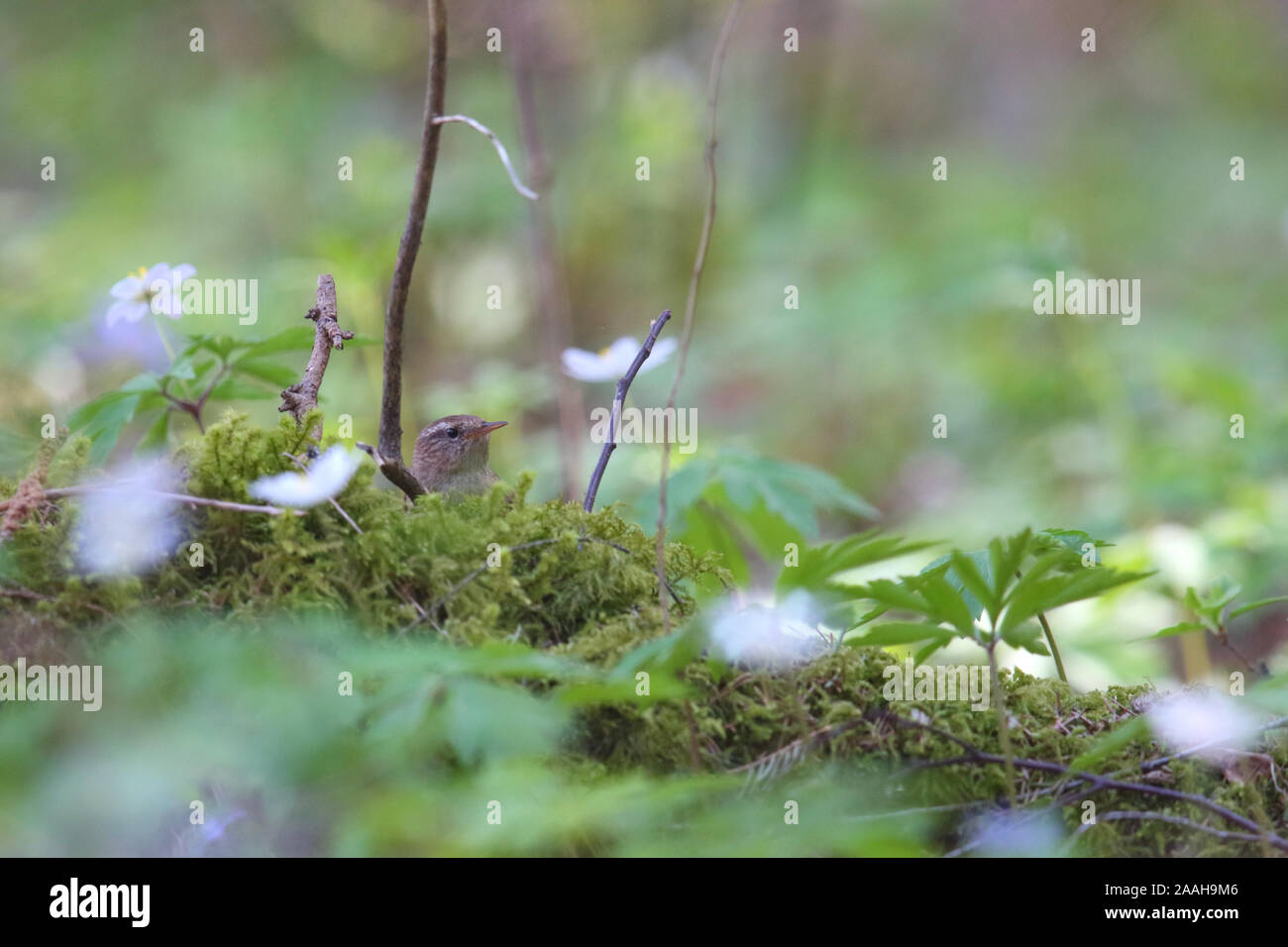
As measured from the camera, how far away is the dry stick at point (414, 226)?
242cm

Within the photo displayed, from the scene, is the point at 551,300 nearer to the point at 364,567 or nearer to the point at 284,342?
the point at 284,342

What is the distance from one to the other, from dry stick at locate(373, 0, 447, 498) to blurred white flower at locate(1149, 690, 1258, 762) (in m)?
1.66

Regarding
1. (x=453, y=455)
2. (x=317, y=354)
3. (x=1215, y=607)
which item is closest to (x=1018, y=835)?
(x=1215, y=607)

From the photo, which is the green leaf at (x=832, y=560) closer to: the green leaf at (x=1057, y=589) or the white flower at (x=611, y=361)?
the green leaf at (x=1057, y=589)

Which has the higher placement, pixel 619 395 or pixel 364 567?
pixel 619 395

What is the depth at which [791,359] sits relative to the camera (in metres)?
8.79

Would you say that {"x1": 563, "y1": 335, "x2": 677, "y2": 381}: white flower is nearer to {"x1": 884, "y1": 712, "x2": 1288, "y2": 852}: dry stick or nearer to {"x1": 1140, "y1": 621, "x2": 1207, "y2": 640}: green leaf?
{"x1": 884, "y1": 712, "x2": 1288, "y2": 852}: dry stick

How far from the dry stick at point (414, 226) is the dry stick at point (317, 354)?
0.13m

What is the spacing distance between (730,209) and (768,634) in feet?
26.7

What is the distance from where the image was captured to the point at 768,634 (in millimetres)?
1986

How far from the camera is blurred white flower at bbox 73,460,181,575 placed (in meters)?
2.04
